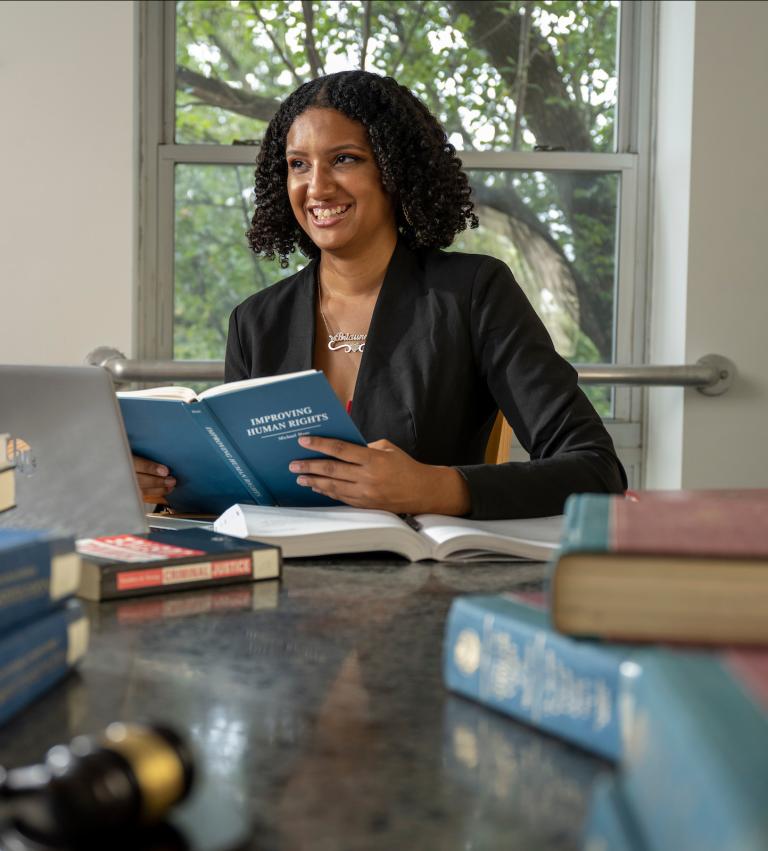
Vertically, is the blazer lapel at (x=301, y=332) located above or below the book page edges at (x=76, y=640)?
above

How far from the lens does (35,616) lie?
597 mm

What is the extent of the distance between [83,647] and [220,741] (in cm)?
17

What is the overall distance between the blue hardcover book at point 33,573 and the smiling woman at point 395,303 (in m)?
1.09

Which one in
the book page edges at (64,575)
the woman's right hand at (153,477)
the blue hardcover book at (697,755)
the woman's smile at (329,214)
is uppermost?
the woman's smile at (329,214)

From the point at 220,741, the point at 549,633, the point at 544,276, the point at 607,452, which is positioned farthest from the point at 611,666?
the point at 544,276

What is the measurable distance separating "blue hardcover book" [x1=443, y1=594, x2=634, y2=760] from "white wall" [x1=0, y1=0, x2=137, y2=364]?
2.48 meters

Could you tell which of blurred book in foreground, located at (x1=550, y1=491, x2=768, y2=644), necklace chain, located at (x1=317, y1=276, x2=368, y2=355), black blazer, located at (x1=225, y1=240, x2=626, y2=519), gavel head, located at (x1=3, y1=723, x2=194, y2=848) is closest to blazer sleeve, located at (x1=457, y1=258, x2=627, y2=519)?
black blazer, located at (x1=225, y1=240, x2=626, y2=519)

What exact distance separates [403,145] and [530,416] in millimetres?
611

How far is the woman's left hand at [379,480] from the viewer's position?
130 cm

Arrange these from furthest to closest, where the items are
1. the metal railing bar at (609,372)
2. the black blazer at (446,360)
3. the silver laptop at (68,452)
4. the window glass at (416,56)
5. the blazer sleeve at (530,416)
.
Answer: the window glass at (416,56)
the metal railing bar at (609,372)
the black blazer at (446,360)
the blazer sleeve at (530,416)
the silver laptop at (68,452)

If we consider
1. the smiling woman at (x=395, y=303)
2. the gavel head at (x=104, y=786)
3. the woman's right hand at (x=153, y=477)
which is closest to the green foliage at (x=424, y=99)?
the smiling woman at (x=395, y=303)

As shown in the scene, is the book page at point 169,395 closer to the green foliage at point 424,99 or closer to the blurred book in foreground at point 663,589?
the blurred book in foreground at point 663,589

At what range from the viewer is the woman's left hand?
1.30 metres

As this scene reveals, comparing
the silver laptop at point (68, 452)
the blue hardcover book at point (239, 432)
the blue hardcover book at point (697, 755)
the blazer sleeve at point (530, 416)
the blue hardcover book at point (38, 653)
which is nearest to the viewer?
the blue hardcover book at point (697, 755)
